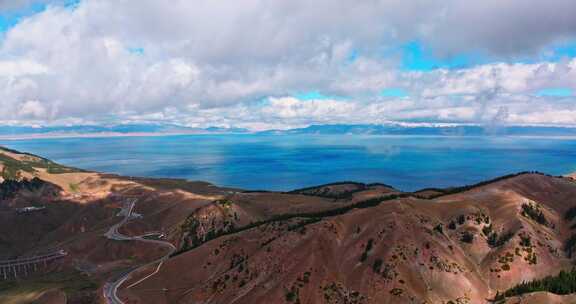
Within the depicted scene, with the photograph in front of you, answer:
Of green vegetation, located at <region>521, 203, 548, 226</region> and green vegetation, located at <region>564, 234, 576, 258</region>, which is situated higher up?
green vegetation, located at <region>521, 203, 548, 226</region>

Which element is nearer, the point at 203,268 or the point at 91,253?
the point at 203,268

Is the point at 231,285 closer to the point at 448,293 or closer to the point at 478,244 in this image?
the point at 448,293

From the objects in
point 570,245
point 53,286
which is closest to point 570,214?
point 570,245

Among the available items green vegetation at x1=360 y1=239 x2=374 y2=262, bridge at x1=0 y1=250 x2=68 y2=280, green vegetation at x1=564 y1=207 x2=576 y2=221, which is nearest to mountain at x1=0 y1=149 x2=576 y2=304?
green vegetation at x1=360 y1=239 x2=374 y2=262

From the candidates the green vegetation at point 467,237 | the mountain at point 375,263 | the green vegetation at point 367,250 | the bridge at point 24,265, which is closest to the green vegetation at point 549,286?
the mountain at point 375,263

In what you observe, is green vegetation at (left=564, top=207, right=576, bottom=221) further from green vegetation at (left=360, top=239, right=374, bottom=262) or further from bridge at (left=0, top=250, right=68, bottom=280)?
bridge at (left=0, top=250, right=68, bottom=280)

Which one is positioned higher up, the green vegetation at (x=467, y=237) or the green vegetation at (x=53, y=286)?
→ the green vegetation at (x=467, y=237)

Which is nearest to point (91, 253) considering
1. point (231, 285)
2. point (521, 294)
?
point (231, 285)

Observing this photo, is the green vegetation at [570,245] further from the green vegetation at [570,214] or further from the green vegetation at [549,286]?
the green vegetation at [549,286]

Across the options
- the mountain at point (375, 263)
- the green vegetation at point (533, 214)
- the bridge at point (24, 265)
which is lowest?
the bridge at point (24, 265)
